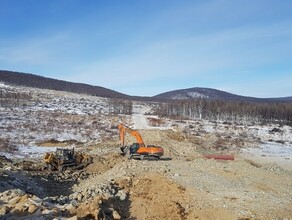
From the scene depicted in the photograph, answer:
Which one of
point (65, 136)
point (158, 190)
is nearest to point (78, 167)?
point (158, 190)

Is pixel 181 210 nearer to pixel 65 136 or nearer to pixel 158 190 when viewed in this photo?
pixel 158 190

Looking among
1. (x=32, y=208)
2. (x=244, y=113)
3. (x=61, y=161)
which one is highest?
(x=244, y=113)

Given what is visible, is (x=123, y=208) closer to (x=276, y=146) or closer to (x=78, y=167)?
(x=78, y=167)

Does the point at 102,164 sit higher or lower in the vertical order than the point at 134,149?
lower

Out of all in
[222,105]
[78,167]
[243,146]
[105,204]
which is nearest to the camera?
[105,204]

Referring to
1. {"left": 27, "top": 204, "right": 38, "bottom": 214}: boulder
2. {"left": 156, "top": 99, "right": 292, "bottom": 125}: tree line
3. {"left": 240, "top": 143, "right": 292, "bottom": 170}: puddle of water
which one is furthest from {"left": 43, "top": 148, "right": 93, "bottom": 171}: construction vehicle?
{"left": 156, "top": 99, "right": 292, "bottom": 125}: tree line

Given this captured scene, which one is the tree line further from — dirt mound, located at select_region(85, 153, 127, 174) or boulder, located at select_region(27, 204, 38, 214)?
boulder, located at select_region(27, 204, 38, 214)

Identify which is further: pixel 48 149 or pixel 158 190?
pixel 48 149

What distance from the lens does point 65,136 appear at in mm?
46406

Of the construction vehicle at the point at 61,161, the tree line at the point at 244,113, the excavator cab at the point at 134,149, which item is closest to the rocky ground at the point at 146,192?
the construction vehicle at the point at 61,161

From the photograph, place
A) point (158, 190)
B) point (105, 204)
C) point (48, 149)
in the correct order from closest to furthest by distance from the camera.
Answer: point (105, 204) < point (158, 190) < point (48, 149)

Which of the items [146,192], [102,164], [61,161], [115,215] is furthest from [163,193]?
[61,161]

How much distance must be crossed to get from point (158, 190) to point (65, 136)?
3100 cm

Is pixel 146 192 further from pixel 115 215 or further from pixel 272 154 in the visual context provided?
pixel 272 154
